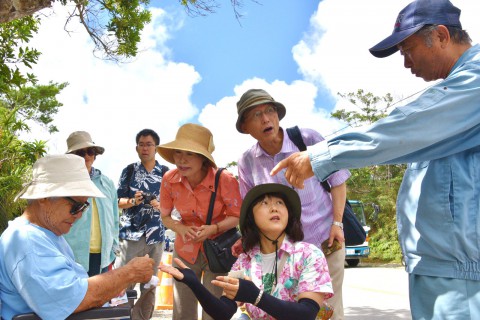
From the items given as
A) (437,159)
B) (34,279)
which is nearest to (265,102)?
(437,159)

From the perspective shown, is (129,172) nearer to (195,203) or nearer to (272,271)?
(195,203)

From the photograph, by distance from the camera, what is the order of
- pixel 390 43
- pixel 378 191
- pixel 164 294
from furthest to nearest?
1. pixel 378 191
2. pixel 164 294
3. pixel 390 43

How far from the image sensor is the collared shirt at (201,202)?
3.53m

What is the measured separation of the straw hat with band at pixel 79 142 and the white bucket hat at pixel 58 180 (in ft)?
5.16

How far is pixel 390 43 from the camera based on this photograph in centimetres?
194

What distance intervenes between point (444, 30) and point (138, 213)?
158 inches

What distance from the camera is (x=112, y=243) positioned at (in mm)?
4406

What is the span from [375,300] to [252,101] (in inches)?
254

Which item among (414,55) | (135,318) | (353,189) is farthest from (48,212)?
(353,189)

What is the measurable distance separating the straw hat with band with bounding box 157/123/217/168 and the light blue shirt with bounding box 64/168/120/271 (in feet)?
2.08

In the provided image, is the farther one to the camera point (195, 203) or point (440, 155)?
point (195, 203)

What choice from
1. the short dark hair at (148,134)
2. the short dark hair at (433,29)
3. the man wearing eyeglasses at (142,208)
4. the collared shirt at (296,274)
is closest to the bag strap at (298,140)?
the collared shirt at (296,274)

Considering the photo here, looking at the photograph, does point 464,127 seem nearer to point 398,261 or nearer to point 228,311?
point 228,311

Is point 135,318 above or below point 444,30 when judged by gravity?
below
